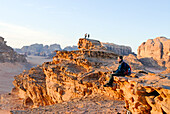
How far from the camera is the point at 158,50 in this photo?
121 feet

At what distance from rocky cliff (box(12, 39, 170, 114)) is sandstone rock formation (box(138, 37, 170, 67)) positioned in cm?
2782

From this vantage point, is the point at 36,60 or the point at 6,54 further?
the point at 36,60

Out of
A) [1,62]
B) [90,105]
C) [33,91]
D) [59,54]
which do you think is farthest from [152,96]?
[1,62]

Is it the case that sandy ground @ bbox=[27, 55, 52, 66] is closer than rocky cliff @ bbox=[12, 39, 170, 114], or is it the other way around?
rocky cliff @ bbox=[12, 39, 170, 114]

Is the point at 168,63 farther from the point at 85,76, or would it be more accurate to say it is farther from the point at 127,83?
the point at 127,83

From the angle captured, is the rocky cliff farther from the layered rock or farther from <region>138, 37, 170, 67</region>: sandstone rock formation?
<region>138, 37, 170, 67</region>: sandstone rock formation

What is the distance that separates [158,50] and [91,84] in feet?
110

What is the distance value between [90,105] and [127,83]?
94.7 inches

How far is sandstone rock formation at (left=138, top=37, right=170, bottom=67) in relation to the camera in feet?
113

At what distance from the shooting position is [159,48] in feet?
120

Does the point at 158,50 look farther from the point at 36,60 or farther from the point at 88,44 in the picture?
the point at 36,60

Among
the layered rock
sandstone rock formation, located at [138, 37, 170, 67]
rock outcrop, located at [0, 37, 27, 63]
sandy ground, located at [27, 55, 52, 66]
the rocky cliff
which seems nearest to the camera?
the rocky cliff

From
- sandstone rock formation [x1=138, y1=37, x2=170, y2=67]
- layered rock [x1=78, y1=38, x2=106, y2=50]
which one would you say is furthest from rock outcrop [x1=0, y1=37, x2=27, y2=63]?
sandstone rock formation [x1=138, y1=37, x2=170, y2=67]

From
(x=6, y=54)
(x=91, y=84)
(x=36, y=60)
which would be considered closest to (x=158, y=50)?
(x=91, y=84)
